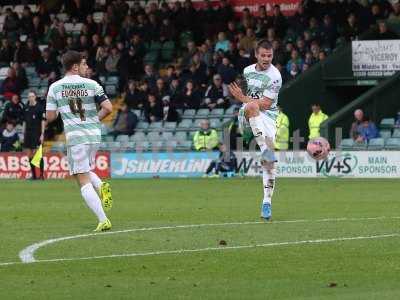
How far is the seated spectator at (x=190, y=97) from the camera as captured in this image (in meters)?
35.6

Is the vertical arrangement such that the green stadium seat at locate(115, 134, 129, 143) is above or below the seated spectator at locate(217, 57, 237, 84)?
below

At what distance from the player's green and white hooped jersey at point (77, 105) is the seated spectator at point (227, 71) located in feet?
65.7

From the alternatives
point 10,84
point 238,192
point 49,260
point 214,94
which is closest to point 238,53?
point 214,94

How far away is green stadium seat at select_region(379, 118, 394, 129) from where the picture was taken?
33031mm

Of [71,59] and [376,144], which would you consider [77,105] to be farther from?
[376,144]

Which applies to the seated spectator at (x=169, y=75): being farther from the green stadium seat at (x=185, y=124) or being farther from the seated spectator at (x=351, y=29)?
the seated spectator at (x=351, y=29)

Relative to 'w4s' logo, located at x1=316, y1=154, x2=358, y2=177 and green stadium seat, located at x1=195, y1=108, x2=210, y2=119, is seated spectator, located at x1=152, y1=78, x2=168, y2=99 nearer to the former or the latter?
green stadium seat, located at x1=195, y1=108, x2=210, y2=119

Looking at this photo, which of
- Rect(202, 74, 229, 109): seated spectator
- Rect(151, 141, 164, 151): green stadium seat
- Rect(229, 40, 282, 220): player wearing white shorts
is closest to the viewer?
Rect(229, 40, 282, 220): player wearing white shorts

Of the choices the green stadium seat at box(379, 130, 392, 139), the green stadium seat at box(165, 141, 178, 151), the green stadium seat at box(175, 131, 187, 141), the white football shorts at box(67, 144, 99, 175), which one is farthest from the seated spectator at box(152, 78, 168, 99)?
the white football shorts at box(67, 144, 99, 175)

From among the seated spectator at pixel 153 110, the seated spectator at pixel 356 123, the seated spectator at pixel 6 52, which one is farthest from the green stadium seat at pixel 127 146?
the seated spectator at pixel 6 52

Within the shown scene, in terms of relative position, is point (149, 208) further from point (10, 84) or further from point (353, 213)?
point (10, 84)

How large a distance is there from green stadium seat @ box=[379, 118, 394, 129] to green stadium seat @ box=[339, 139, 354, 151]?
1.71 m

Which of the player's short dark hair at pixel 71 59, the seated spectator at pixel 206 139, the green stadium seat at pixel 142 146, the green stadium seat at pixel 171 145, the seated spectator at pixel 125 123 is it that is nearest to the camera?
the player's short dark hair at pixel 71 59

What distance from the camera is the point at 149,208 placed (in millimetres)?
19094
